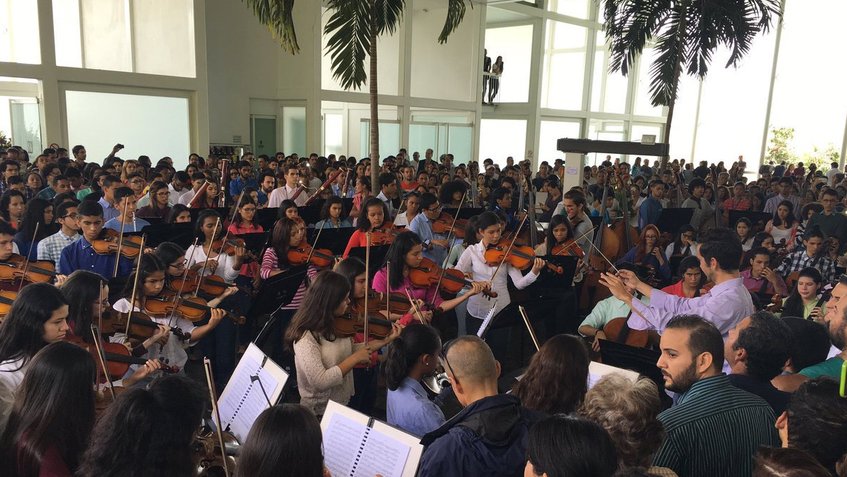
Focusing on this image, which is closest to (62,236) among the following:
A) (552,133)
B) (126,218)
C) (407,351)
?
(126,218)

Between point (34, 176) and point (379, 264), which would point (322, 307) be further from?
point (34, 176)

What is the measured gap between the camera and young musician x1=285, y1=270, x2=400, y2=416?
323 cm

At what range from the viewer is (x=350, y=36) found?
816cm

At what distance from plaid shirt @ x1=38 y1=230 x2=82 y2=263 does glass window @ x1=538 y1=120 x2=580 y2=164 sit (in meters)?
19.6

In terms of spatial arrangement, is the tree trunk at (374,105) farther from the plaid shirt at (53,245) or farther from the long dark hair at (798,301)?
the long dark hair at (798,301)

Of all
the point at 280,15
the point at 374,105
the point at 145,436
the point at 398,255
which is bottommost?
the point at 145,436

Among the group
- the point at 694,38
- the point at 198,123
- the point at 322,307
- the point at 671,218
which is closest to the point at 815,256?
the point at 671,218

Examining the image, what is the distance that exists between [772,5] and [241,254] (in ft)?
36.2

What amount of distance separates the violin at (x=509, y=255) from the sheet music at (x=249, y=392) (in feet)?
9.03

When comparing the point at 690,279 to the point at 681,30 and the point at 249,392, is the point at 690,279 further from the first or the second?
the point at 681,30

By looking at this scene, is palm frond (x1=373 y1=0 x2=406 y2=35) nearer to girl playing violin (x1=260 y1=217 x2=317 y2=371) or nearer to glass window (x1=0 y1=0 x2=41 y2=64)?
girl playing violin (x1=260 y1=217 x2=317 y2=371)

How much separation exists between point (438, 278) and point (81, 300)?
2.60m

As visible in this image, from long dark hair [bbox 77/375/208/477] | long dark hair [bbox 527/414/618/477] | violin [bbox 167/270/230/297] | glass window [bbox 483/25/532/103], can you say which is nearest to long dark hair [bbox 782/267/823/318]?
long dark hair [bbox 527/414/618/477]

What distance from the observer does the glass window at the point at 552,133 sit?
23422 mm
